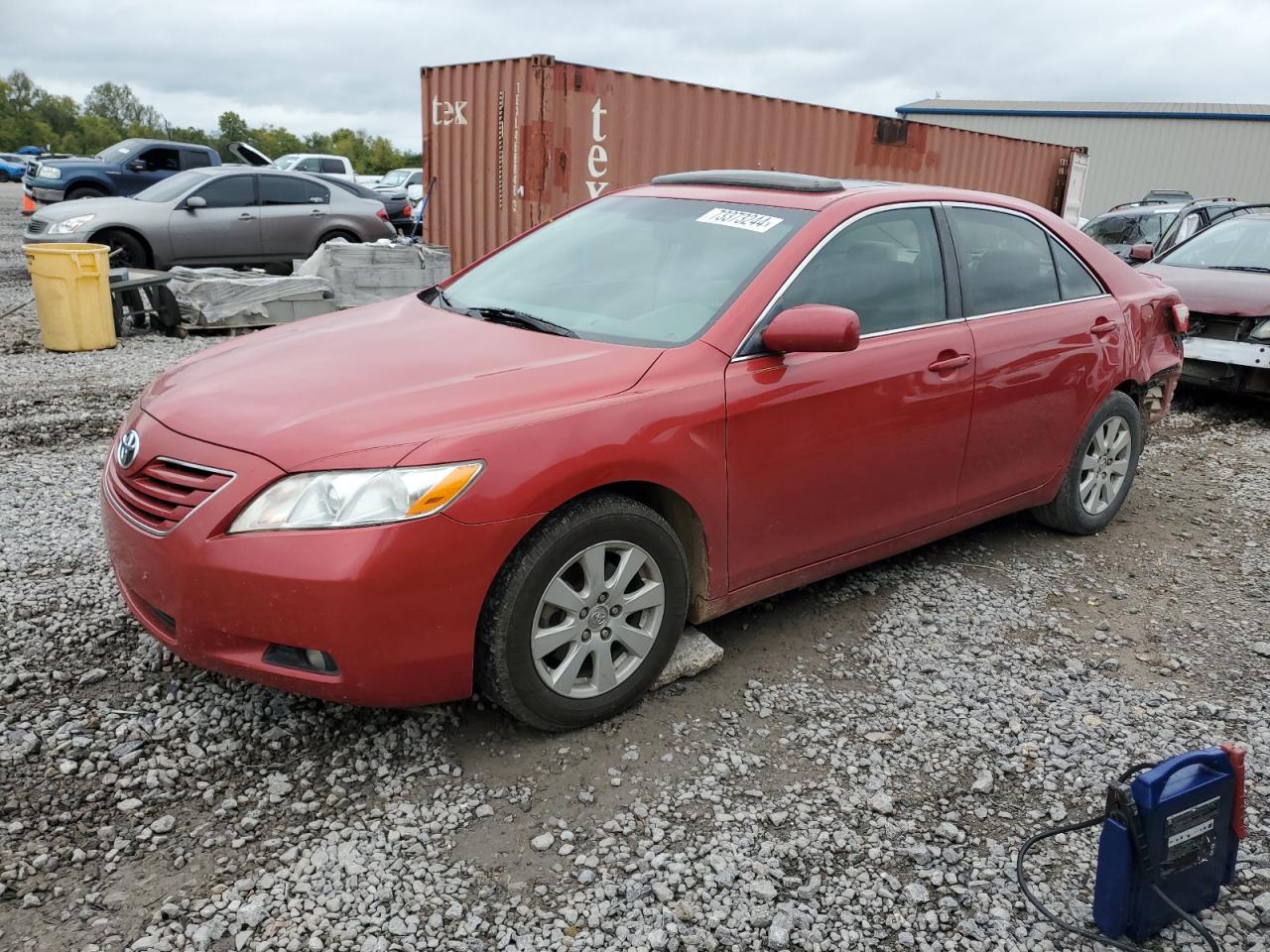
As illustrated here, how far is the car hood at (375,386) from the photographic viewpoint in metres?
2.62

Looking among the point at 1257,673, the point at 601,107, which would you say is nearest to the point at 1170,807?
A: the point at 1257,673

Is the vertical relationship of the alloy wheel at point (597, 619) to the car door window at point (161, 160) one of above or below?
below

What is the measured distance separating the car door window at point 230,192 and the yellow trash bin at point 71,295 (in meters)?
3.51

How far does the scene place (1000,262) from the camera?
4199 mm

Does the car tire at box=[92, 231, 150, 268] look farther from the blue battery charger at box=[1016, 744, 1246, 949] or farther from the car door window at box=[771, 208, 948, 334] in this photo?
the blue battery charger at box=[1016, 744, 1246, 949]

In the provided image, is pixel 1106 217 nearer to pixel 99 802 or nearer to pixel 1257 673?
pixel 1257 673

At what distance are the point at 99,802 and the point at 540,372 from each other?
167 cm

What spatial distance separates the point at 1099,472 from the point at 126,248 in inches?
426

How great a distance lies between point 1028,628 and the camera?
3930mm

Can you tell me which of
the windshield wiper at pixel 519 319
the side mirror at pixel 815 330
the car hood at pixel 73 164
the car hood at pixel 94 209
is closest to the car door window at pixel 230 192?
the car hood at pixel 94 209

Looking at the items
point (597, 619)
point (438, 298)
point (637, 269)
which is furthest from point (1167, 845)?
point (438, 298)

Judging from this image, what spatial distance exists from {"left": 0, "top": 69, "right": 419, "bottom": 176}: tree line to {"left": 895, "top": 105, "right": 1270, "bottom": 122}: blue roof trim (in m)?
30.0

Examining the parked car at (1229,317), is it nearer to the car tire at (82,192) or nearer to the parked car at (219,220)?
the parked car at (219,220)

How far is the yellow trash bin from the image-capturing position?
8.35 m
